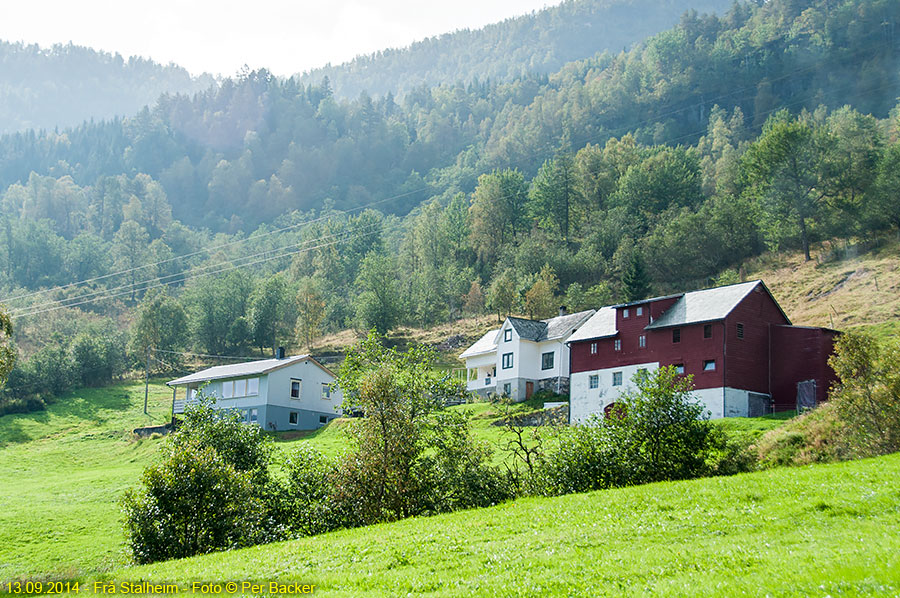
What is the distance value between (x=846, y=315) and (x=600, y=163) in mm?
61587

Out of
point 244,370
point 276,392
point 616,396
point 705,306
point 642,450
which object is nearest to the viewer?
point 642,450

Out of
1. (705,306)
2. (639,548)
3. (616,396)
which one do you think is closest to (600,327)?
(616,396)

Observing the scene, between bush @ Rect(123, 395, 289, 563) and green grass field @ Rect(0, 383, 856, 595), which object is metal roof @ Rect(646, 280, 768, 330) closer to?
green grass field @ Rect(0, 383, 856, 595)

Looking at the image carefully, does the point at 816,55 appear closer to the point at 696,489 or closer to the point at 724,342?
the point at 724,342

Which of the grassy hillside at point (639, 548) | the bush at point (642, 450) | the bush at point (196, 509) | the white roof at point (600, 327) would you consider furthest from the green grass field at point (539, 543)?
the white roof at point (600, 327)

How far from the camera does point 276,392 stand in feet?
219

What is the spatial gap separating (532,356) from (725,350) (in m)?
21.4

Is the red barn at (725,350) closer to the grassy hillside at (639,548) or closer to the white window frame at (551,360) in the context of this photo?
the white window frame at (551,360)

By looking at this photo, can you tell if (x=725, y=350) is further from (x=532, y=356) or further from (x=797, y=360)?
(x=532, y=356)

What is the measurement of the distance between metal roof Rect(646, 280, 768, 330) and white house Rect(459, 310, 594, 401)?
13046 mm

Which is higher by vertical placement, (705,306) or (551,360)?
(705,306)

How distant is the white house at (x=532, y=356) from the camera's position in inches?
2504

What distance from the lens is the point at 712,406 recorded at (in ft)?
151

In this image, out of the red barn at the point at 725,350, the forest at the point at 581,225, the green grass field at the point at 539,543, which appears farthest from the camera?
the forest at the point at 581,225
